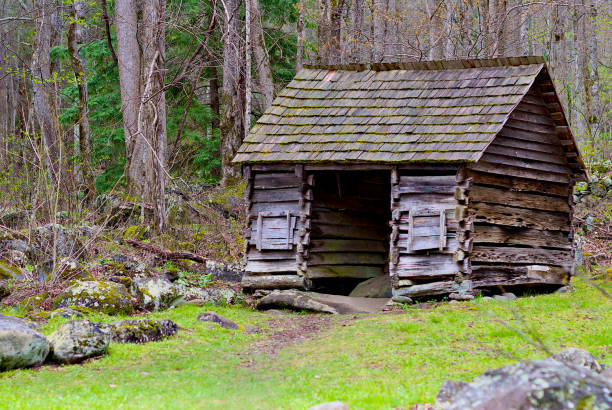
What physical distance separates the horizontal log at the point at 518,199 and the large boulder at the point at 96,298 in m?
7.73

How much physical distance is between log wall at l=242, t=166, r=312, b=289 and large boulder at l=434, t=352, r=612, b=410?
1212 cm

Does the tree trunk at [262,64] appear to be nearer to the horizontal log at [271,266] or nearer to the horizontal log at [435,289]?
the horizontal log at [271,266]

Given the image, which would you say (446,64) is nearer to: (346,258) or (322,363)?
(346,258)

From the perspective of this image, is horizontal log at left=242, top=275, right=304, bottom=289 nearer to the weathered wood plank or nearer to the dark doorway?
the dark doorway

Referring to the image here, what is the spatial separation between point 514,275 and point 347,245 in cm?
448

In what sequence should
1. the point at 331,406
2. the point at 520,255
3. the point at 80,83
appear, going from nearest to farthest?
1. the point at 331,406
2. the point at 520,255
3. the point at 80,83

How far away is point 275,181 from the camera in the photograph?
18.4 metres

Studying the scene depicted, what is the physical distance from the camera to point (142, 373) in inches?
407

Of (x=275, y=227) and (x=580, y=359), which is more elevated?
(x=275, y=227)

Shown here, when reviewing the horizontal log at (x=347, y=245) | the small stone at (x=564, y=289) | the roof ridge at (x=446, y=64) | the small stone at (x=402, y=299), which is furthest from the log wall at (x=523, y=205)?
the horizontal log at (x=347, y=245)

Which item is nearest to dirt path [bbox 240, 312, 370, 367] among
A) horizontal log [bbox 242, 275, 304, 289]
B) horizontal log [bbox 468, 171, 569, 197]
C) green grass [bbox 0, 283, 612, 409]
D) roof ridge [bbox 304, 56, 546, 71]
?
green grass [bbox 0, 283, 612, 409]

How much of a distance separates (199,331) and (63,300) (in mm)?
3067

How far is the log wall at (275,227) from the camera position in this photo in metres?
17.9

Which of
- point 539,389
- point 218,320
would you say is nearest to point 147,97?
point 218,320
